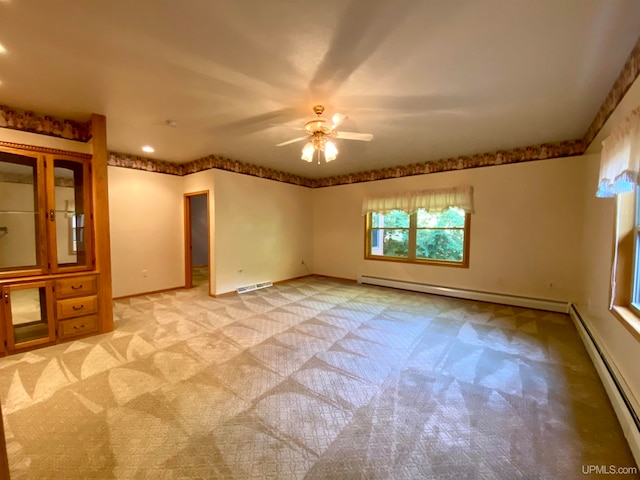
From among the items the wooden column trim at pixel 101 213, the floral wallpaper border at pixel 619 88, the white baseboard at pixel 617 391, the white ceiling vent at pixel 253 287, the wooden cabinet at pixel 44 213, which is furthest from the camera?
the white ceiling vent at pixel 253 287

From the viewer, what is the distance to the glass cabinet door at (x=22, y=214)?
2789mm

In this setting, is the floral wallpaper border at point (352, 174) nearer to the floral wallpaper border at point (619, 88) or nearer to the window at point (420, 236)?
the floral wallpaper border at point (619, 88)

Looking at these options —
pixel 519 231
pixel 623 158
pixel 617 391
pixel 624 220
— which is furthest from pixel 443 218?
pixel 617 391

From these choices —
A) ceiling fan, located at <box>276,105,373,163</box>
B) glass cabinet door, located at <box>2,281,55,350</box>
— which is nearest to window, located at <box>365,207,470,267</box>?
ceiling fan, located at <box>276,105,373,163</box>

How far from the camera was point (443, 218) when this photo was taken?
509 cm

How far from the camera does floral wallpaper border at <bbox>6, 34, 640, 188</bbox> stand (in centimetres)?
249

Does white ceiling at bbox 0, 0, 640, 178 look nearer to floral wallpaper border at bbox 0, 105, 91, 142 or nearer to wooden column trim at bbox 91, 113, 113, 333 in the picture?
floral wallpaper border at bbox 0, 105, 91, 142

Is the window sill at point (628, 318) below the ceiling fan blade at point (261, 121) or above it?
below

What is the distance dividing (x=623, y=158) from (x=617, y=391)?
1.68 meters

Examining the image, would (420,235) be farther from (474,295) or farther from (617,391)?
(617,391)

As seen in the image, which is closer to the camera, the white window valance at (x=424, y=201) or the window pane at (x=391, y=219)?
the white window valance at (x=424, y=201)

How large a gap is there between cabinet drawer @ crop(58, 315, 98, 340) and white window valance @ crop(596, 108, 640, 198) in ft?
16.8

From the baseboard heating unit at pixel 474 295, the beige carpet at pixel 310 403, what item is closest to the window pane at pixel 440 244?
the baseboard heating unit at pixel 474 295

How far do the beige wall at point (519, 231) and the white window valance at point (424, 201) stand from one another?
142mm
